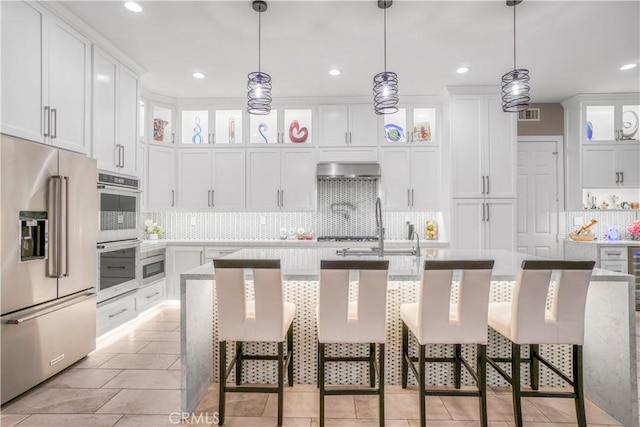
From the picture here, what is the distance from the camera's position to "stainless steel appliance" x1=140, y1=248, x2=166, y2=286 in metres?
4.17

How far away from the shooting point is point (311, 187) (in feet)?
16.1

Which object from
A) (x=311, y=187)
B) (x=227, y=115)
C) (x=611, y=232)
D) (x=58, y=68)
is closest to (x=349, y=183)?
(x=311, y=187)

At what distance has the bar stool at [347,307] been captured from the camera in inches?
74.9

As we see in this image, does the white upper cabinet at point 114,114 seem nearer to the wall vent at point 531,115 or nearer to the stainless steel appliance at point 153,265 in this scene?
the stainless steel appliance at point 153,265

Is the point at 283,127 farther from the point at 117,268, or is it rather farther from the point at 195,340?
the point at 195,340

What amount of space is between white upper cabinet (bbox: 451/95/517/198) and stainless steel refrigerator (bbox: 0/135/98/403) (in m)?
4.13

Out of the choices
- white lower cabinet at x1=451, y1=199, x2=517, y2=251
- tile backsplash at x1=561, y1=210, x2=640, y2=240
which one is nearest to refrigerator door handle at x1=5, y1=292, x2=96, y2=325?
white lower cabinet at x1=451, y1=199, x2=517, y2=251

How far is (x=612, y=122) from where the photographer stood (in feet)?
16.3

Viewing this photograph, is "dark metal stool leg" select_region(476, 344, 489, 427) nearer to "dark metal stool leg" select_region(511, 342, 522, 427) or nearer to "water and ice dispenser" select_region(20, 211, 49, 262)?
"dark metal stool leg" select_region(511, 342, 522, 427)

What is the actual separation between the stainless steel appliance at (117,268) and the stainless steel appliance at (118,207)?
9cm

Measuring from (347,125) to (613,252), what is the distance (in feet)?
12.7

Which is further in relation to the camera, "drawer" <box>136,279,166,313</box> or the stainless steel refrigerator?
"drawer" <box>136,279,166,313</box>

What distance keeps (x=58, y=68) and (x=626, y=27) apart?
4878 mm

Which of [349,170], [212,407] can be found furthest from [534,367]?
[349,170]
